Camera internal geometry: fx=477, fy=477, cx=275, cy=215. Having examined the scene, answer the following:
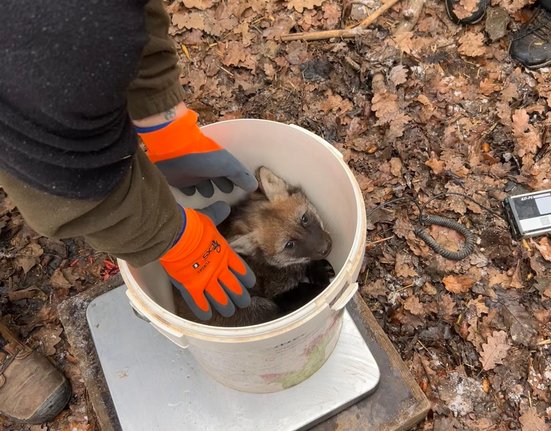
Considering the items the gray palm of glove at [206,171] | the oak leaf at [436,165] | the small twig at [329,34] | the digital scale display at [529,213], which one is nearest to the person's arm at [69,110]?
the gray palm of glove at [206,171]

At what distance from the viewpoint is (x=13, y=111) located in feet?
3.96

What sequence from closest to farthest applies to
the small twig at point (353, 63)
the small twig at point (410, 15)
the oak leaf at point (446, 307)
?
the oak leaf at point (446, 307)
the small twig at point (353, 63)
the small twig at point (410, 15)

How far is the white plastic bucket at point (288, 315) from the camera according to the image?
2025 mm

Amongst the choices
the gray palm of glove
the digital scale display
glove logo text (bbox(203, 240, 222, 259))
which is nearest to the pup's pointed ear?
the gray palm of glove

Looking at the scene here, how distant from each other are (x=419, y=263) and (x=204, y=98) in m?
2.35

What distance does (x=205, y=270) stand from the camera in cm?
256

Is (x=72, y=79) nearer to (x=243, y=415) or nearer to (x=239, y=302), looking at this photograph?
(x=239, y=302)

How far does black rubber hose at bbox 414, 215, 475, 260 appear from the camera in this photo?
3.48 metres

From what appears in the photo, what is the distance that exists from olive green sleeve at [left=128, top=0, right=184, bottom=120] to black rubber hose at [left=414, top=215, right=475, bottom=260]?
204 centimetres

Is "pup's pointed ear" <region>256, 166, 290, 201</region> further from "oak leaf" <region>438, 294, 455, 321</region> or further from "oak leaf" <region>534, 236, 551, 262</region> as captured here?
"oak leaf" <region>534, 236, 551, 262</region>

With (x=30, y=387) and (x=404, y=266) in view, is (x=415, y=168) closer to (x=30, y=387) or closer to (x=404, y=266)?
(x=404, y=266)

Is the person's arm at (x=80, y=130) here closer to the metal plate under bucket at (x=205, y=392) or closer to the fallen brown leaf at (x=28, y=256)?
the metal plate under bucket at (x=205, y=392)

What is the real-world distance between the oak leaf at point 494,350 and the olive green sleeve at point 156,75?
251 centimetres

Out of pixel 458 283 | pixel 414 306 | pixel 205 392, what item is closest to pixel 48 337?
pixel 205 392
